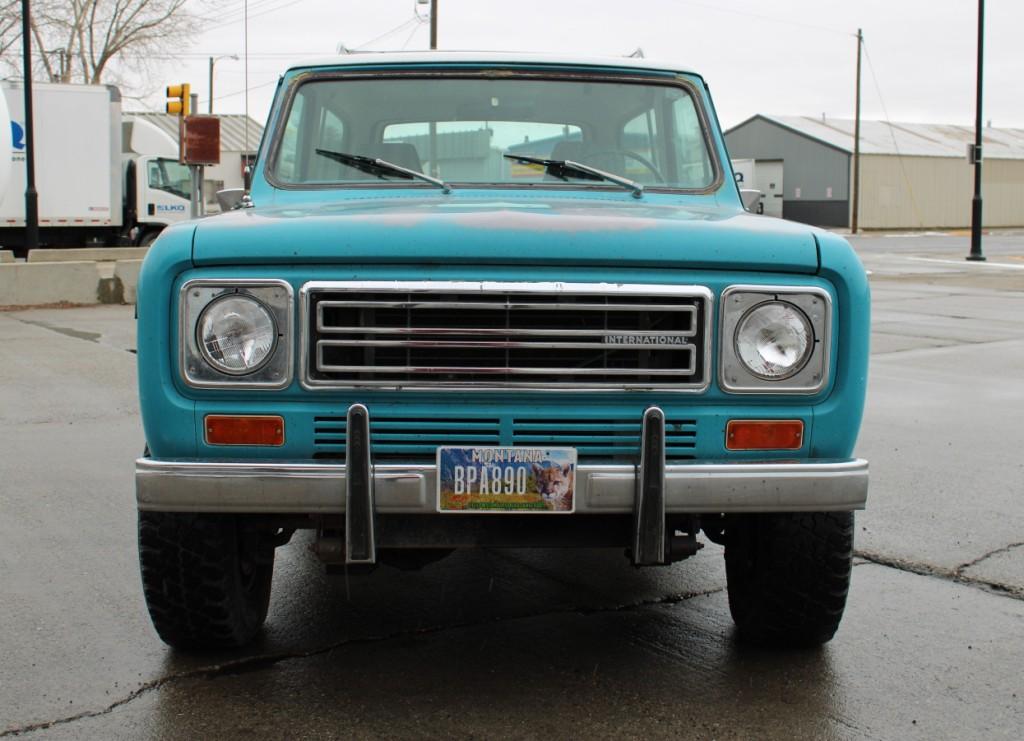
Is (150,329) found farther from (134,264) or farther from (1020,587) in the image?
(134,264)

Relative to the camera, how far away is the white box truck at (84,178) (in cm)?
2483

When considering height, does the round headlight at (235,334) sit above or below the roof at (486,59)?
below

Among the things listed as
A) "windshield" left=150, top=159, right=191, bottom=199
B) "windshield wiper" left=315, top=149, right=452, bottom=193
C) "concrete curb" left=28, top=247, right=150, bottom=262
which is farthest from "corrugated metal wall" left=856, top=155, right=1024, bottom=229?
"windshield wiper" left=315, top=149, right=452, bottom=193

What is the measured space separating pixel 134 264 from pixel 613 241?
1449 cm

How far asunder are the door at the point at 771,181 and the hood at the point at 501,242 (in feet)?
169

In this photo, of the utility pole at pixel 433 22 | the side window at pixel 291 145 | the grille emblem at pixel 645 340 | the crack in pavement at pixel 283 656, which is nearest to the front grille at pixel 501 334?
the grille emblem at pixel 645 340

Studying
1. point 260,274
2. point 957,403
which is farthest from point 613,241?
point 957,403

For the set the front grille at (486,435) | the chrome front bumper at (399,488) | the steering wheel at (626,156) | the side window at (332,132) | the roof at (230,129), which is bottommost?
the chrome front bumper at (399,488)

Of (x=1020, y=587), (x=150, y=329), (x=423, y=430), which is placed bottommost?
(x=1020, y=587)

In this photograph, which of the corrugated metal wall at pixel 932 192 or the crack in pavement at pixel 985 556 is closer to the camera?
the crack in pavement at pixel 985 556

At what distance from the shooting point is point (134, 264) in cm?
1670

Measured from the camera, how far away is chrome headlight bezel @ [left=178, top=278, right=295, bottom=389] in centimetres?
327

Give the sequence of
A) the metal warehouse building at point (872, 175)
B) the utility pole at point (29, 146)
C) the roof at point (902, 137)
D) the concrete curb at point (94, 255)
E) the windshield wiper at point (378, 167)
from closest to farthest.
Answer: the windshield wiper at point (378, 167)
the utility pole at point (29, 146)
the concrete curb at point (94, 255)
the metal warehouse building at point (872, 175)
the roof at point (902, 137)

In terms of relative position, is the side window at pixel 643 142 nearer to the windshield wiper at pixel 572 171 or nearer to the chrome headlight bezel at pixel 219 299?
the windshield wiper at pixel 572 171
